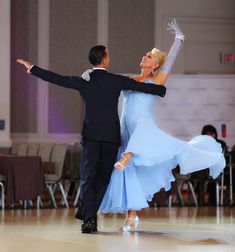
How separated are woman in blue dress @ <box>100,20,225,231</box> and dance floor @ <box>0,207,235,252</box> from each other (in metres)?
0.29

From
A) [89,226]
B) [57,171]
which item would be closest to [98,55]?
[89,226]

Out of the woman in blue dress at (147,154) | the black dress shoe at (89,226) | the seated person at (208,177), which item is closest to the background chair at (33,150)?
the seated person at (208,177)

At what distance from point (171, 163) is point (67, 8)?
8416 mm

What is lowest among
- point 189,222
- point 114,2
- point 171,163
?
point 189,222

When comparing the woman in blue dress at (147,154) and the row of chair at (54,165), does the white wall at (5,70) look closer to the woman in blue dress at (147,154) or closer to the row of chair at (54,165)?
the row of chair at (54,165)

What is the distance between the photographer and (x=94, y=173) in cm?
616

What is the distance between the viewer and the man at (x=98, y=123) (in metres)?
6.15

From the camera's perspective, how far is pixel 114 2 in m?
14.7

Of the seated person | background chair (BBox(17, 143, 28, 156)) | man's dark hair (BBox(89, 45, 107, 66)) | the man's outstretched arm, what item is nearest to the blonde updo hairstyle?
man's dark hair (BBox(89, 45, 107, 66))

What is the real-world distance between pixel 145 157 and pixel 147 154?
3 centimetres

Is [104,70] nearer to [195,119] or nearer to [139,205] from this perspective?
[139,205]

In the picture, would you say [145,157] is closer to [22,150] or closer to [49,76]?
[49,76]

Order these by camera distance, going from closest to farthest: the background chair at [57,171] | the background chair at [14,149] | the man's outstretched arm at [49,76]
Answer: the man's outstretched arm at [49,76] → the background chair at [57,171] → the background chair at [14,149]

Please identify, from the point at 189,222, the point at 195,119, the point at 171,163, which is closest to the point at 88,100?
the point at 171,163
